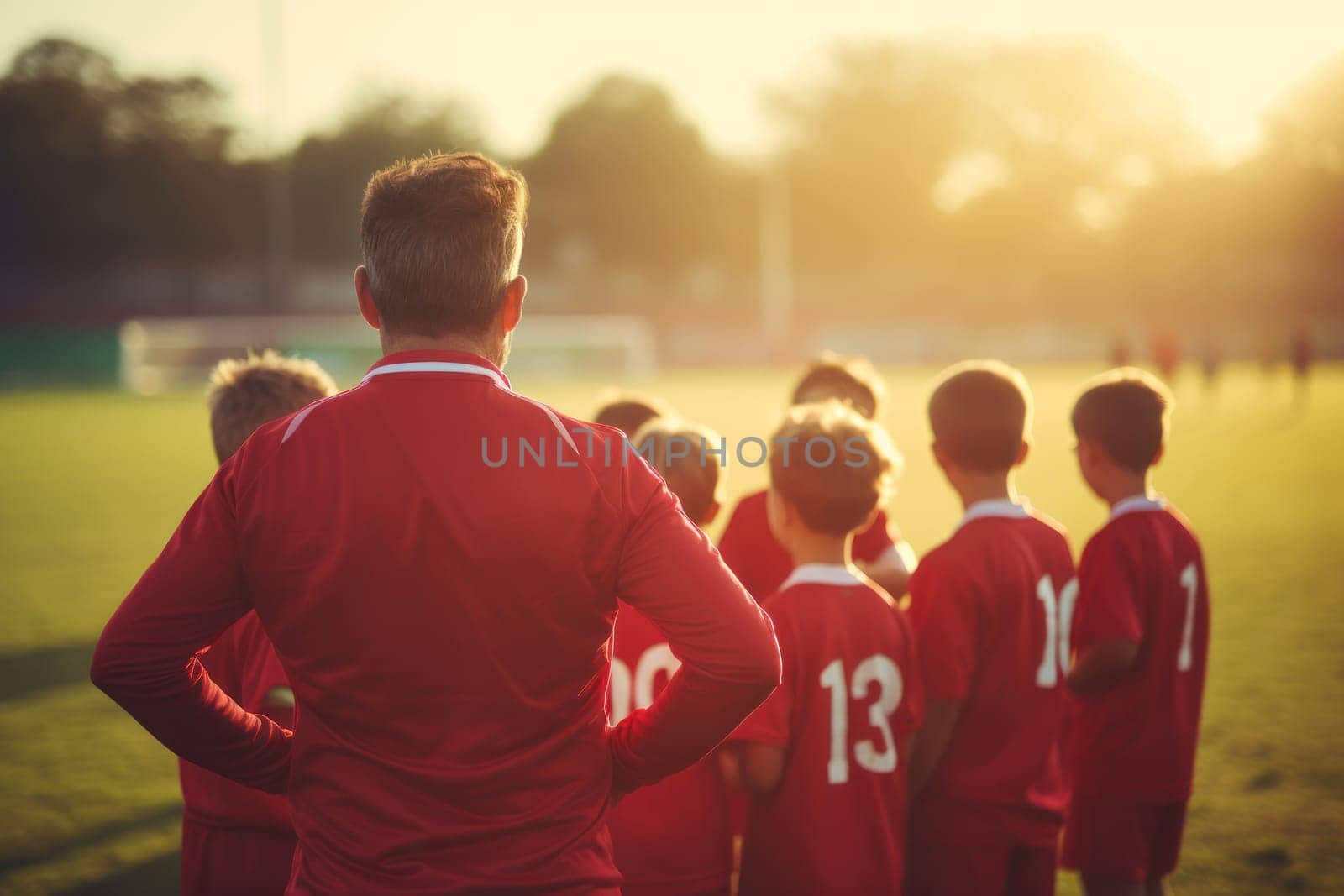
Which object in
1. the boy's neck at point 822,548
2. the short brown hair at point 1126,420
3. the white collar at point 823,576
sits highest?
the short brown hair at point 1126,420

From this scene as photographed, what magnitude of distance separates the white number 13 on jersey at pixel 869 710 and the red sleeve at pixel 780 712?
0.08 m

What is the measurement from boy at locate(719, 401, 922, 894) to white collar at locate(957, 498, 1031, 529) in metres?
0.49

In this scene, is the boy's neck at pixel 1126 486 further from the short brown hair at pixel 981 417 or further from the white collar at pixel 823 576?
the white collar at pixel 823 576

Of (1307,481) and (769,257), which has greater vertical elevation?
(769,257)

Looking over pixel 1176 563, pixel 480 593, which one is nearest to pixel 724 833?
pixel 480 593

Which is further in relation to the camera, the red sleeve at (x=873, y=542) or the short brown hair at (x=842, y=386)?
the short brown hair at (x=842, y=386)

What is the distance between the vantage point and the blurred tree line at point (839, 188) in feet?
175

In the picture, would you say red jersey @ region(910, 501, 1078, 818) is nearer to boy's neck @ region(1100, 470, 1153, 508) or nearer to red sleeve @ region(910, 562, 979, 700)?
red sleeve @ region(910, 562, 979, 700)

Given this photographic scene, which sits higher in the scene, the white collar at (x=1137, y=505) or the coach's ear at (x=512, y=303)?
the coach's ear at (x=512, y=303)

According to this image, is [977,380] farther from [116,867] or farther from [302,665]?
[116,867]

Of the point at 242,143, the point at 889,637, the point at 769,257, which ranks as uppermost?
the point at 242,143

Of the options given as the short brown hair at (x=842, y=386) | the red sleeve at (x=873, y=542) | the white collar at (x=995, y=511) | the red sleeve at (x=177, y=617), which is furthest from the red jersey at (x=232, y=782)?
the short brown hair at (x=842, y=386)

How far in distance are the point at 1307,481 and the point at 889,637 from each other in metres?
14.3

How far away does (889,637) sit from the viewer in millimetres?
2533
